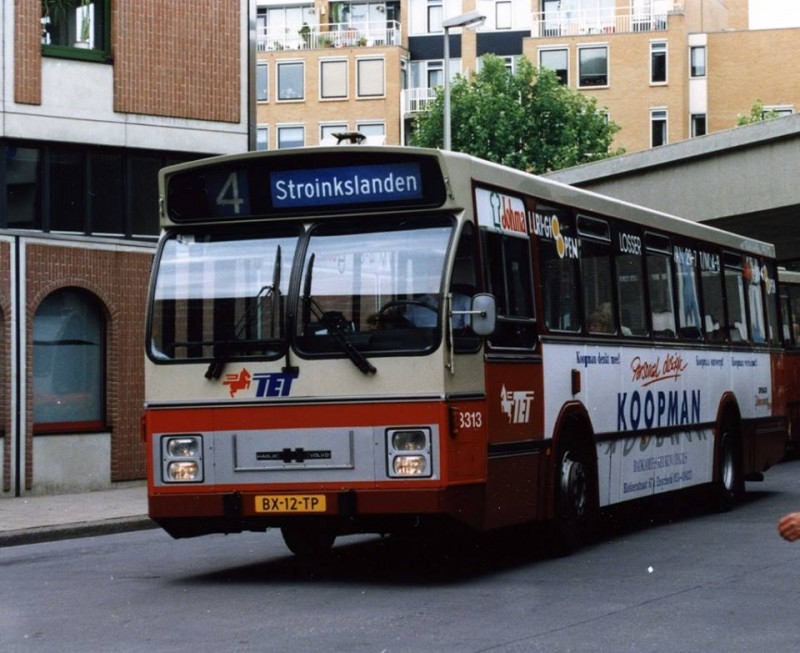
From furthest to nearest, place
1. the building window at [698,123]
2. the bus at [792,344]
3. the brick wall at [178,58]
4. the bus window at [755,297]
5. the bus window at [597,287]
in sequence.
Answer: the building window at [698,123]
the bus at [792,344]
the brick wall at [178,58]
the bus window at [755,297]
the bus window at [597,287]

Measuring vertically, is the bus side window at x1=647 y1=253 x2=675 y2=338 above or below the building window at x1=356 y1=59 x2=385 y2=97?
below

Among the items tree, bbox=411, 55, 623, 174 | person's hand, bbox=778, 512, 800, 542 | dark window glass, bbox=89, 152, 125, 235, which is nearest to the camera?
person's hand, bbox=778, 512, 800, 542

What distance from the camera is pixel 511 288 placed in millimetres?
12578

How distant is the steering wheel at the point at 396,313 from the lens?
456 inches

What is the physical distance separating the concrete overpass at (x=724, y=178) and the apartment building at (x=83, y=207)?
9.77 meters

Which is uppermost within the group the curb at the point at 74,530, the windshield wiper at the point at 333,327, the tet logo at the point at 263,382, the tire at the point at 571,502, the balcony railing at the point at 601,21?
the balcony railing at the point at 601,21

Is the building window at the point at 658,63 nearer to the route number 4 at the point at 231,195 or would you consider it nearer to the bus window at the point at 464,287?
the route number 4 at the point at 231,195

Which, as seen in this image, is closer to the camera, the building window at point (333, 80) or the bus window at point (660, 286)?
the bus window at point (660, 286)

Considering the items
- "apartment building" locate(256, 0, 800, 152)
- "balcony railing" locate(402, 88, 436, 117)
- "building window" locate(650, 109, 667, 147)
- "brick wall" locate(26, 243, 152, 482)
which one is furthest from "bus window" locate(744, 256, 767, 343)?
"balcony railing" locate(402, 88, 436, 117)

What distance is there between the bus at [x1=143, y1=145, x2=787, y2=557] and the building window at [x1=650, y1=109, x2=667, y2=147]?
2451 inches

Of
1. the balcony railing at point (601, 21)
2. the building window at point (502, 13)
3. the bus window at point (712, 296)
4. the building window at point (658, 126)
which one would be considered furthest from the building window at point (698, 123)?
the bus window at point (712, 296)

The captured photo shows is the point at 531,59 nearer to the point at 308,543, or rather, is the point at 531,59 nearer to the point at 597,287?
the point at 597,287

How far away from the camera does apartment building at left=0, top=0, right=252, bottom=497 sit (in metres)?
22.5

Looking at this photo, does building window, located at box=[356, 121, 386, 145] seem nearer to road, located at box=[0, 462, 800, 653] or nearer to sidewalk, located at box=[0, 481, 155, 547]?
sidewalk, located at box=[0, 481, 155, 547]
